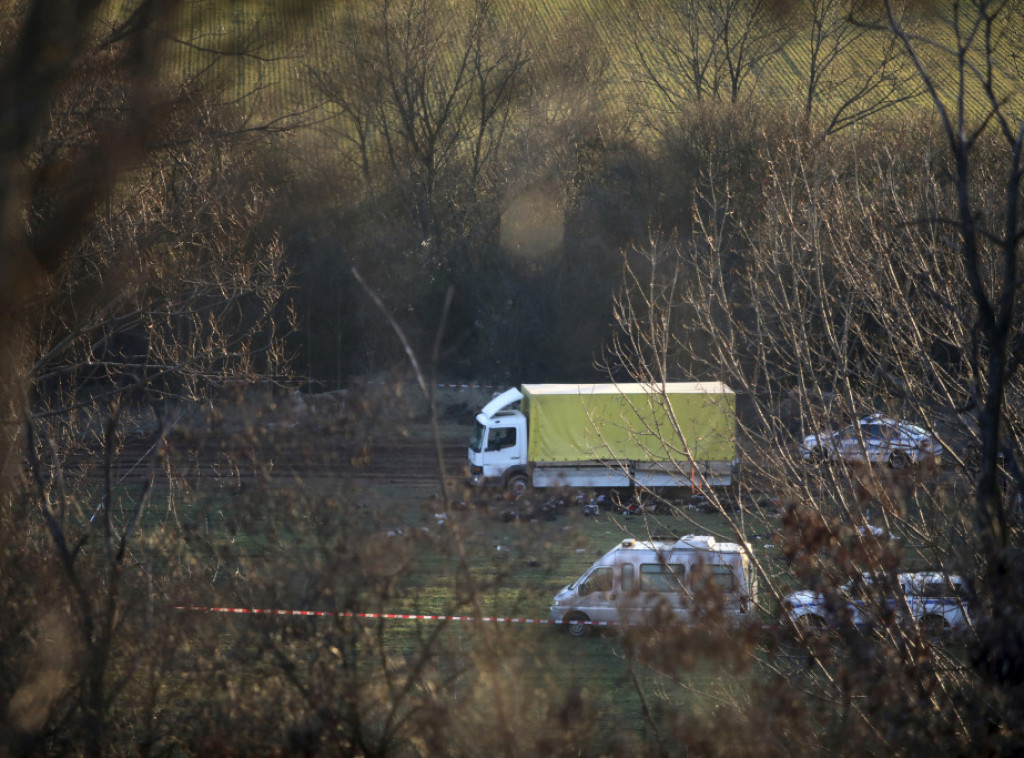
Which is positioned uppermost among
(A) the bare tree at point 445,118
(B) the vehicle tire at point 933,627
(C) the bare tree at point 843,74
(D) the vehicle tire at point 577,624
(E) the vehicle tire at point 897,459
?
(A) the bare tree at point 445,118

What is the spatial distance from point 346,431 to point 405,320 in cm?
2064

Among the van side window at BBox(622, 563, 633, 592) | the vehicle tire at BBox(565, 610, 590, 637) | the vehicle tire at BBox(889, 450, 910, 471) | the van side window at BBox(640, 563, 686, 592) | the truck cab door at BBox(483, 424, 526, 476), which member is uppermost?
the vehicle tire at BBox(889, 450, 910, 471)

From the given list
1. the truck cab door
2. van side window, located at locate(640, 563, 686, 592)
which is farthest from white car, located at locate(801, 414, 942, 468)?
the truck cab door

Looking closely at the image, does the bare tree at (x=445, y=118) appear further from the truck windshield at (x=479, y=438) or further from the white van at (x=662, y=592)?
the white van at (x=662, y=592)

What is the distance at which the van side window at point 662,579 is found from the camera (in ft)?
12.9

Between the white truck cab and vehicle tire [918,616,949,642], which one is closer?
vehicle tire [918,616,949,642]

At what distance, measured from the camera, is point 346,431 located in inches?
150

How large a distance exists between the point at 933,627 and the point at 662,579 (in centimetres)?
135

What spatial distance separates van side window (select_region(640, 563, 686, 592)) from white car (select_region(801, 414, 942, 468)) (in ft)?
3.92

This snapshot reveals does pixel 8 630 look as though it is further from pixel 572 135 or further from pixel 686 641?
pixel 572 135

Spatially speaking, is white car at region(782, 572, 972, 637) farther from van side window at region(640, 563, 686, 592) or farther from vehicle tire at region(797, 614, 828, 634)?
van side window at region(640, 563, 686, 592)

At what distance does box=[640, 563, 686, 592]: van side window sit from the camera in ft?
12.9

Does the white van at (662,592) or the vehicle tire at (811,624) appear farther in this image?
the vehicle tire at (811,624)

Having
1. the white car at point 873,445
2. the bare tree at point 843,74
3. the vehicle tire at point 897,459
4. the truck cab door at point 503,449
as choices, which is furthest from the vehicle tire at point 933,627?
the truck cab door at point 503,449
